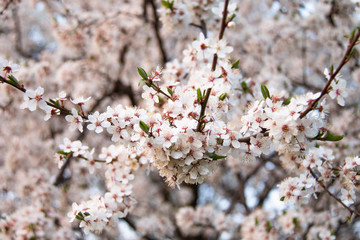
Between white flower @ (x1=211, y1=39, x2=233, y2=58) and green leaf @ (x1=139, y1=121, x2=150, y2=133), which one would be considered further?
white flower @ (x1=211, y1=39, x2=233, y2=58)

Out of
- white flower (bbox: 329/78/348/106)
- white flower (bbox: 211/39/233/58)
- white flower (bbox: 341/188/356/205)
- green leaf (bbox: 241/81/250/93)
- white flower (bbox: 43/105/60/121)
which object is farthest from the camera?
green leaf (bbox: 241/81/250/93)

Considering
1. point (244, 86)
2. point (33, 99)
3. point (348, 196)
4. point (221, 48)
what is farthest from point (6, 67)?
point (348, 196)

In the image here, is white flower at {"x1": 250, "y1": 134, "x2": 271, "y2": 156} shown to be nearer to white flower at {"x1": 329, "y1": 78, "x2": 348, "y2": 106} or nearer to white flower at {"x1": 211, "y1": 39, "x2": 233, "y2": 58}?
white flower at {"x1": 329, "y1": 78, "x2": 348, "y2": 106}

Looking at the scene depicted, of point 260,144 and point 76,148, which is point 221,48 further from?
point 76,148

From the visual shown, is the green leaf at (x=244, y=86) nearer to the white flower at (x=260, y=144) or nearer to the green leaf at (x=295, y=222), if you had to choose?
the white flower at (x=260, y=144)

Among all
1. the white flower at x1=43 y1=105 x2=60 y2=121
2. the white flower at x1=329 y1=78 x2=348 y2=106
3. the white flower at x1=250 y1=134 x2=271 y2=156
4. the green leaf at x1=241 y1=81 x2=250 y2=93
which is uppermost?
the green leaf at x1=241 y1=81 x2=250 y2=93

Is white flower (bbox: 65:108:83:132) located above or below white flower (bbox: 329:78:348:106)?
below

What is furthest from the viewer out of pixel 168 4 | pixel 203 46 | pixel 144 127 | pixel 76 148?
pixel 168 4

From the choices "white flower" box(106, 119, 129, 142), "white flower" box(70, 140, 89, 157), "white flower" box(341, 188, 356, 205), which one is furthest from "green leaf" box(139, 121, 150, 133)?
"white flower" box(341, 188, 356, 205)

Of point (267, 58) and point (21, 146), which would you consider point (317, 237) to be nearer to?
point (267, 58)
